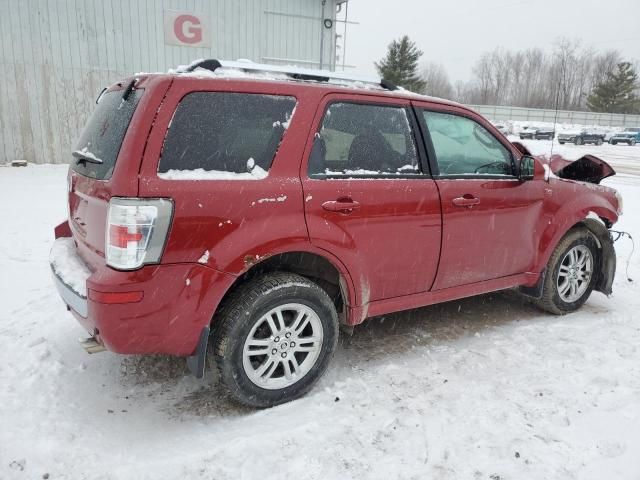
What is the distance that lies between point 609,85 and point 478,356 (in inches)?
2564

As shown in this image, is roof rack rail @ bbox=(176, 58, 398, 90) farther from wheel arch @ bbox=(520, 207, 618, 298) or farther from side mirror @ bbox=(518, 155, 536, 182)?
wheel arch @ bbox=(520, 207, 618, 298)

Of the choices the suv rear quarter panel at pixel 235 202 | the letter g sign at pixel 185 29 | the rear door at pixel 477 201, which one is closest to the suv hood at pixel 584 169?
the rear door at pixel 477 201

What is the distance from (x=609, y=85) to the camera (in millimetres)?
57062

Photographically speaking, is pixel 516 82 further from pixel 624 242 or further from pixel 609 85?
pixel 624 242

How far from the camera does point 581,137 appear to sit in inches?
1405

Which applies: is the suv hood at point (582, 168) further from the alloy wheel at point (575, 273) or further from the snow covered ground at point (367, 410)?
the snow covered ground at point (367, 410)

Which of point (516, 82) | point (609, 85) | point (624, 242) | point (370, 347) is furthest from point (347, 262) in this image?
point (516, 82)

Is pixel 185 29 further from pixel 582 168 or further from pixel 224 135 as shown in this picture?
pixel 224 135

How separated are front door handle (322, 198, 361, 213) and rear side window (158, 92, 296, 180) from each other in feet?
1.38

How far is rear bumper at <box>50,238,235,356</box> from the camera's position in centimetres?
243

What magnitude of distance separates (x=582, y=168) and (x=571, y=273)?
1027 millimetres

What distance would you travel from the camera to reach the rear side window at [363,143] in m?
3.00

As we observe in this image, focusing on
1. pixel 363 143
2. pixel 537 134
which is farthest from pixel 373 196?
pixel 537 134

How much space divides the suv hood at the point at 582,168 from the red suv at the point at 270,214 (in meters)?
1.02
